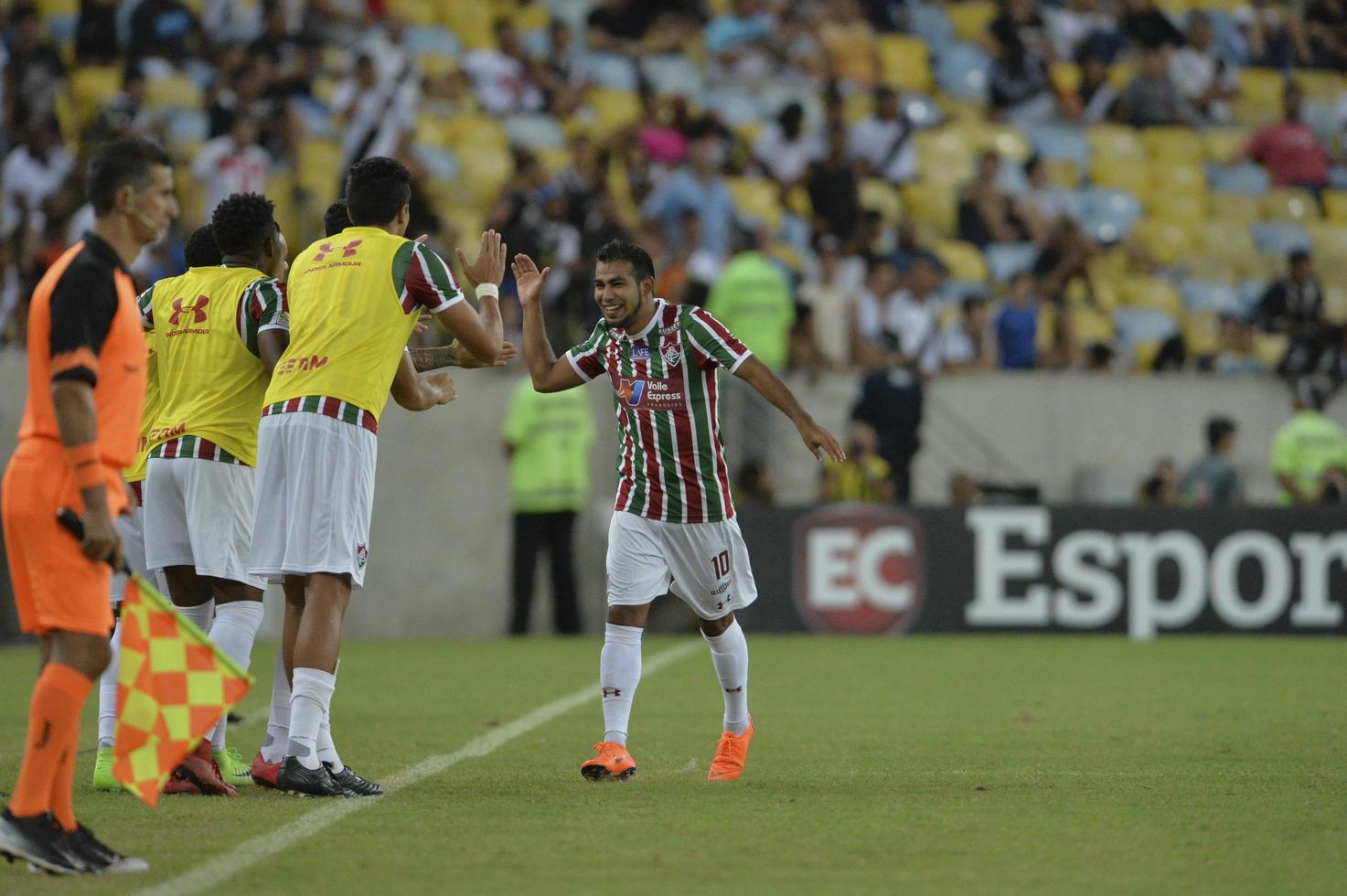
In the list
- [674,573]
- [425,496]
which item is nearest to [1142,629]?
[425,496]

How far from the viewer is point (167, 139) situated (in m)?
18.4

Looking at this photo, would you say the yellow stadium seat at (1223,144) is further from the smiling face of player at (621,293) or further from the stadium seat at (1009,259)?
the smiling face of player at (621,293)

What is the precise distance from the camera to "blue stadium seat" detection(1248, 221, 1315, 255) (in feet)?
72.0

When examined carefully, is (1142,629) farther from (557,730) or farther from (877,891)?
(877,891)

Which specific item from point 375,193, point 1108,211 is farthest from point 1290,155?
point 375,193

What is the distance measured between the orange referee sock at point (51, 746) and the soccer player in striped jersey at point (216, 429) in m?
1.75

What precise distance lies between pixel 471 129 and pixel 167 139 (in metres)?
3.65

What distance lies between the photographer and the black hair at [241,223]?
7.44m

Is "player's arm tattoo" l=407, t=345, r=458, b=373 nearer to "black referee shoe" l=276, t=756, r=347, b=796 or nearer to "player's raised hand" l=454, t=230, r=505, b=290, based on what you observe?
"player's raised hand" l=454, t=230, r=505, b=290

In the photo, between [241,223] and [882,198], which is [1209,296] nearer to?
[882,198]

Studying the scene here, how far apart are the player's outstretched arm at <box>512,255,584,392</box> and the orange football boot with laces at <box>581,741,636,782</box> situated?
1.50 metres

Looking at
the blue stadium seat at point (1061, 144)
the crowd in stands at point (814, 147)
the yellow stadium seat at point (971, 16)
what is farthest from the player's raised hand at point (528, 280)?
the yellow stadium seat at point (971, 16)

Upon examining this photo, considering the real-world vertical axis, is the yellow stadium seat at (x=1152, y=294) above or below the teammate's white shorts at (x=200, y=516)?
above

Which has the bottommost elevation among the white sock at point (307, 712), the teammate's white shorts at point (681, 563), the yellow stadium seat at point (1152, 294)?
the white sock at point (307, 712)
